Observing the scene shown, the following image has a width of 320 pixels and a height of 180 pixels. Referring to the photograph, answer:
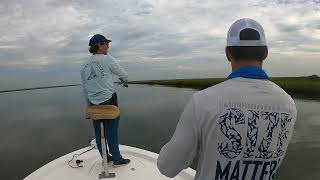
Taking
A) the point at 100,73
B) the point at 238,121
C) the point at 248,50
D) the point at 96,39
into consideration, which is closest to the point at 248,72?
the point at 248,50

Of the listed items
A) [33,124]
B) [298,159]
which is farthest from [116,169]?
[33,124]

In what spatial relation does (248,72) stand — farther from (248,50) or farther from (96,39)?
(96,39)

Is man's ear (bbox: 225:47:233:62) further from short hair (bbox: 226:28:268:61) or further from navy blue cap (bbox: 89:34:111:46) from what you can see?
navy blue cap (bbox: 89:34:111:46)

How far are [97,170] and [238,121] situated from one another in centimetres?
438

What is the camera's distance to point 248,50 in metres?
1.84

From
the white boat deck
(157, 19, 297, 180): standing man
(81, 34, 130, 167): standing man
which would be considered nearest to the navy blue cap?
(81, 34, 130, 167): standing man

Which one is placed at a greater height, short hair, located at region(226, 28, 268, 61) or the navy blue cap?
the navy blue cap

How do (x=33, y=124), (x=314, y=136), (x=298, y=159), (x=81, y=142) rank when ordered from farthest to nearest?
(x=33, y=124) < (x=81, y=142) < (x=314, y=136) < (x=298, y=159)

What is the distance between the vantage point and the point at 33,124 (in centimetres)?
2812

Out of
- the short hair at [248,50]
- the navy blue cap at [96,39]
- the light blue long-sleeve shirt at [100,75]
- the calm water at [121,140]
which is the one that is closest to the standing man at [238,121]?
the short hair at [248,50]

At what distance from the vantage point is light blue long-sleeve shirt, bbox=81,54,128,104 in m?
5.17

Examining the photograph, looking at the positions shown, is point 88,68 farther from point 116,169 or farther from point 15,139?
point 15,139

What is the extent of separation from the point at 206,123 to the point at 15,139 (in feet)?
70.4

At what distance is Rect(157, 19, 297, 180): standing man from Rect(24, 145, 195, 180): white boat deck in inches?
140
